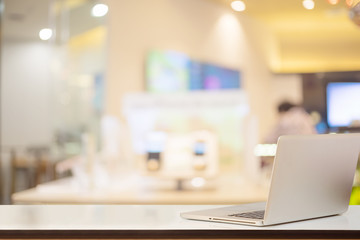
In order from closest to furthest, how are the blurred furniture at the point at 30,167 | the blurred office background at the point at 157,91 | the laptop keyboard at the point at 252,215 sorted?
the laptop keyboard at the point at 252,215
the blurred office background at the point at 157,91
the blurred furniture at the point at 30,167

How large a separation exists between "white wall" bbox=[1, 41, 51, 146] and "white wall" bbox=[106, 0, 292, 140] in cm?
68

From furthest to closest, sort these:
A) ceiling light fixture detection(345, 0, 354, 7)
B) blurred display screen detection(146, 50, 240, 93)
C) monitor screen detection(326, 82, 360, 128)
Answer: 1. blurred display screen detection(146, 50, 240, 93)
2. monitor screen detection(326, 82, 360, 128)
3. ceiling light fixture detection(345, 0, 354, 7)

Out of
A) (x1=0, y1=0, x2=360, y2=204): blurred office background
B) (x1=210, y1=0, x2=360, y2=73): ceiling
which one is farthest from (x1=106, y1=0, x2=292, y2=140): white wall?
(x1=210, y1=0, x2=360, y2=73): ceiling

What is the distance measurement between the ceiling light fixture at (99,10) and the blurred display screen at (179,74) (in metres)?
0.70

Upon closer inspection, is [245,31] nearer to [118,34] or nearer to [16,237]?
[118,34]

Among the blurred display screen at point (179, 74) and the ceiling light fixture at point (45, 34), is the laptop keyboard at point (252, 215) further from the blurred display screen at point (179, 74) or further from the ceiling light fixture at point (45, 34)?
the blurred display screen at point (179, 74)

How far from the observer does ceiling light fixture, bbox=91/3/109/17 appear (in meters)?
6.93

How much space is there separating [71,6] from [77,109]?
1.08m

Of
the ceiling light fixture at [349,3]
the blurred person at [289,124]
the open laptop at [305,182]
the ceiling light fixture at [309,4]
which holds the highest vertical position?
the ceiling light fixture at [309,4]

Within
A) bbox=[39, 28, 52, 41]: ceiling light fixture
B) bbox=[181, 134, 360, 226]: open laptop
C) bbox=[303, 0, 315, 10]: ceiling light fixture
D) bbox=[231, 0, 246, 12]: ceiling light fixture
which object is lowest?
bbox=[181, 134, 360, 226]: open laptop

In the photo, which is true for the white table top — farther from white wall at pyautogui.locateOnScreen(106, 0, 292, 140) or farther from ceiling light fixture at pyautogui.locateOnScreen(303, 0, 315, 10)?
white wall at pyautogui.locateOnScreen(106, 0, 292, 140)

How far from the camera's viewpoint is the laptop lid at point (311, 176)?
4.28ft

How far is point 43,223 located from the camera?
1.33 metres

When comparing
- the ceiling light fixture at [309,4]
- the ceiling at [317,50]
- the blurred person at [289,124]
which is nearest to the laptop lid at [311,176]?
the ceiling light fixture at [309,4]
